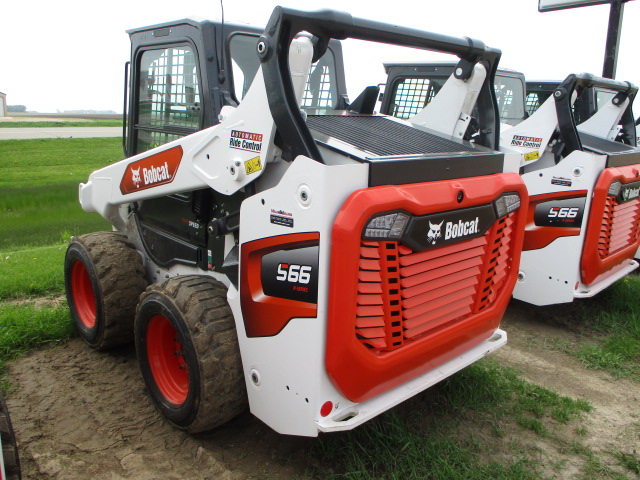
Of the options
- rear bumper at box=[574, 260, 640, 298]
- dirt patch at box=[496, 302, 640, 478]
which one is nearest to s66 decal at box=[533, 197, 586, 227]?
rear bumper at box=[574, 260, 640, 298]

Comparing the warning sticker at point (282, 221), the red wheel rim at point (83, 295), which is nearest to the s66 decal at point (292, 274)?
the warning sticker at point (282, 221)

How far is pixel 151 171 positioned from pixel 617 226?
3.86 m

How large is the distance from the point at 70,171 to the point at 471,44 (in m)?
18.2

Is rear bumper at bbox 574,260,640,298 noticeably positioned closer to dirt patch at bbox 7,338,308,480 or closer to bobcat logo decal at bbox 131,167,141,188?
dirt patch at bbox 7,338,308,480

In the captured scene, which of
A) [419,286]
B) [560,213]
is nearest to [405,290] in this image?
[419,286]

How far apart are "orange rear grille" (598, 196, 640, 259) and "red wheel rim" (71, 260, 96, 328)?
405 cm

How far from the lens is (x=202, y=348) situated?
8.75 feet

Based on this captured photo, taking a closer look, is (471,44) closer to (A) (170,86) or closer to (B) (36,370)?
(A) (170,86)

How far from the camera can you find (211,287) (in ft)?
9.49

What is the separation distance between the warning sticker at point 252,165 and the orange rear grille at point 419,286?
63cm

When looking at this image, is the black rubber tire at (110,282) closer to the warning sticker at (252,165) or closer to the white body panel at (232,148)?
the white body panel at (232,148)

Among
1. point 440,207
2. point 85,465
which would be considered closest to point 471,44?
point 440,207

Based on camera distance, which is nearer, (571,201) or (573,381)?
(573,381)

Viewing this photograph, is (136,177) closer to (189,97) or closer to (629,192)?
(189,97)
